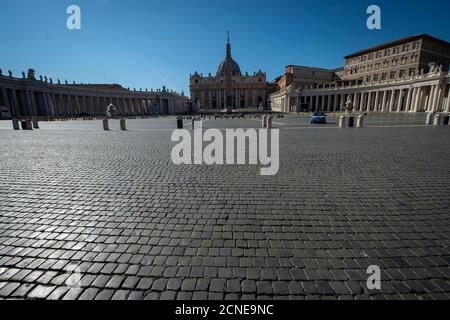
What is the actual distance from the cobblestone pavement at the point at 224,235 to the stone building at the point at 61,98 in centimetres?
5123

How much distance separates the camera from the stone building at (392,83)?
3941 cm

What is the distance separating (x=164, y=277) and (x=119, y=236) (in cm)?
114

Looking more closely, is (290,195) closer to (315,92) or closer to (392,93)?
(392,93)

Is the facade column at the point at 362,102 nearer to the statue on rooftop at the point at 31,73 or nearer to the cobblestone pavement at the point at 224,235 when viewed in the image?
the cobblestone pavement at the point at 224,235

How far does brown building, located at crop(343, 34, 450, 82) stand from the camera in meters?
52.4

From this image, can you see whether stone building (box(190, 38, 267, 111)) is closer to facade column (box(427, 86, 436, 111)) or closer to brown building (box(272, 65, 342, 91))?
brown building (box(272, 65, 342, 91))

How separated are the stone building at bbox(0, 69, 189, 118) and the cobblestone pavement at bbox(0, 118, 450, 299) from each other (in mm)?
51231

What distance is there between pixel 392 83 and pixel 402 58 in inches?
640

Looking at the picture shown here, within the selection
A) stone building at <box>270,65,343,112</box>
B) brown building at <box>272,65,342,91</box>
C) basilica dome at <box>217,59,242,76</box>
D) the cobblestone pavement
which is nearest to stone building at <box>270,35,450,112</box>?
stone building at <box>270,65,343,112</box>

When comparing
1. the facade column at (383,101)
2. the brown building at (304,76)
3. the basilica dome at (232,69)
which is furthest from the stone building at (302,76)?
the facade column at (383,101)

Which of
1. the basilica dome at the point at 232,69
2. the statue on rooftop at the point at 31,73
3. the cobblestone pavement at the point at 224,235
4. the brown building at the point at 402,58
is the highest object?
the basilica dome at the point at 232,69

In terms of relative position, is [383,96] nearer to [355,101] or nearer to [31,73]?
[355,101]

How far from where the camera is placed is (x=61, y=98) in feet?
171
